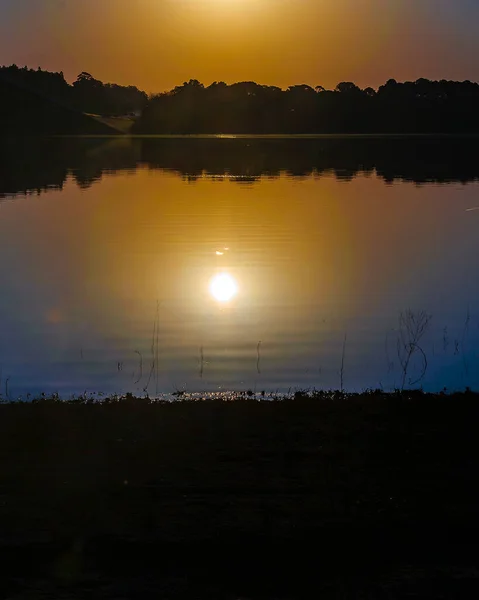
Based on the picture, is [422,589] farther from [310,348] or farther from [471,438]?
[310,348]

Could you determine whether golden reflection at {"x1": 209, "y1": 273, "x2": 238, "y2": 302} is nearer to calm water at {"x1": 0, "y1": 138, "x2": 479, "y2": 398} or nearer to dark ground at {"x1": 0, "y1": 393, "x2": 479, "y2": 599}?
calm water at {"x1": 0, "y1": 138, "x2": 479, "y2": 398}

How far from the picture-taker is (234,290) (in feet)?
87.4

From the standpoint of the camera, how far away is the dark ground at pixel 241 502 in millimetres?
7176

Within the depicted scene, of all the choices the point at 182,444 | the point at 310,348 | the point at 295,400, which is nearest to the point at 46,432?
the point at 182,444

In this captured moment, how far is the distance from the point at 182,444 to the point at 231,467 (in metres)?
1.10

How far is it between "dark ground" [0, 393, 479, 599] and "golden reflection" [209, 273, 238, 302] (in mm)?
13272

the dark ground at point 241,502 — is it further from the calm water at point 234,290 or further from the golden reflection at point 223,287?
the golden reflection at point 223,287

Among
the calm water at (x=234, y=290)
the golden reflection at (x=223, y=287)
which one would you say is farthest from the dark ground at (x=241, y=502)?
the golden reflection at (x=223, y=287)

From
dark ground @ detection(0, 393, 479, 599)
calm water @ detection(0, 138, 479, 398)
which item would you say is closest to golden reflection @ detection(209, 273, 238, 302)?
calm water @ detection(0, 138, 479, 398)

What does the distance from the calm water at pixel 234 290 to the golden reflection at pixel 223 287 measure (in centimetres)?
13

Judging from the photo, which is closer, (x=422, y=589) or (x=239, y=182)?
(x=422, y=589)

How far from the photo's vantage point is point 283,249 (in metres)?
35.7

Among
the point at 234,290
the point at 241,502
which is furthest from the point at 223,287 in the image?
the point at 241,502

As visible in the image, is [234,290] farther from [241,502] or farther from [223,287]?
[241,502]
